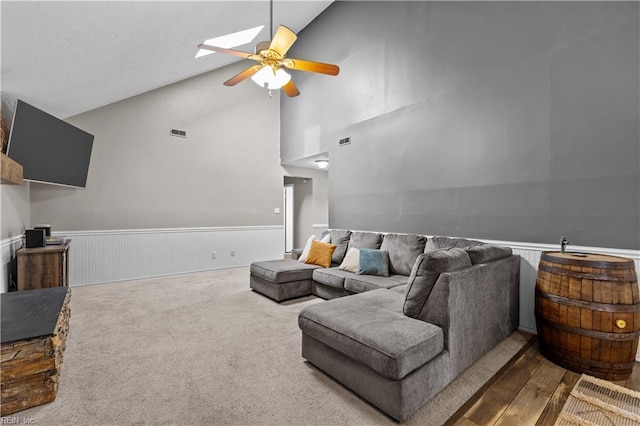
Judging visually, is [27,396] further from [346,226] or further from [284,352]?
[346,226]

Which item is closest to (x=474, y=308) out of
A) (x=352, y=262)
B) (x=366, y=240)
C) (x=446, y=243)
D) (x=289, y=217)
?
(x=446, y=243)

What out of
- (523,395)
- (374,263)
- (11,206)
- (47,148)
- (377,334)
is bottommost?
(523,395)

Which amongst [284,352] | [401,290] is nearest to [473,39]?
[401,290]

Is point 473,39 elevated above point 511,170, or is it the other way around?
point 473,39

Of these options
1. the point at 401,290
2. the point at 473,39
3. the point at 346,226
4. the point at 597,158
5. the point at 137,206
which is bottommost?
the point at 401,290

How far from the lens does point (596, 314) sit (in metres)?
1.92

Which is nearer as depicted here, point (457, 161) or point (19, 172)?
point (19, 172)

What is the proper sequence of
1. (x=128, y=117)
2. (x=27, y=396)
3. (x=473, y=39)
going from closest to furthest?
(x=27, y=396), (x=473, y=39), (x=128, y=117)

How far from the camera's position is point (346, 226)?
191 inches

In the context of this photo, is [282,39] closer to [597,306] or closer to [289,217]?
[597,306]

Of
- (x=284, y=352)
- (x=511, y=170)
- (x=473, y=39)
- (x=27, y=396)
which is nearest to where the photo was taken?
(x=27, y=396)

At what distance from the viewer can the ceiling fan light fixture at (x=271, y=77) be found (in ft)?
9.34

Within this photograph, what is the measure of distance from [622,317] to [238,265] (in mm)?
5464

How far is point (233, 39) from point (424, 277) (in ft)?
14.6
